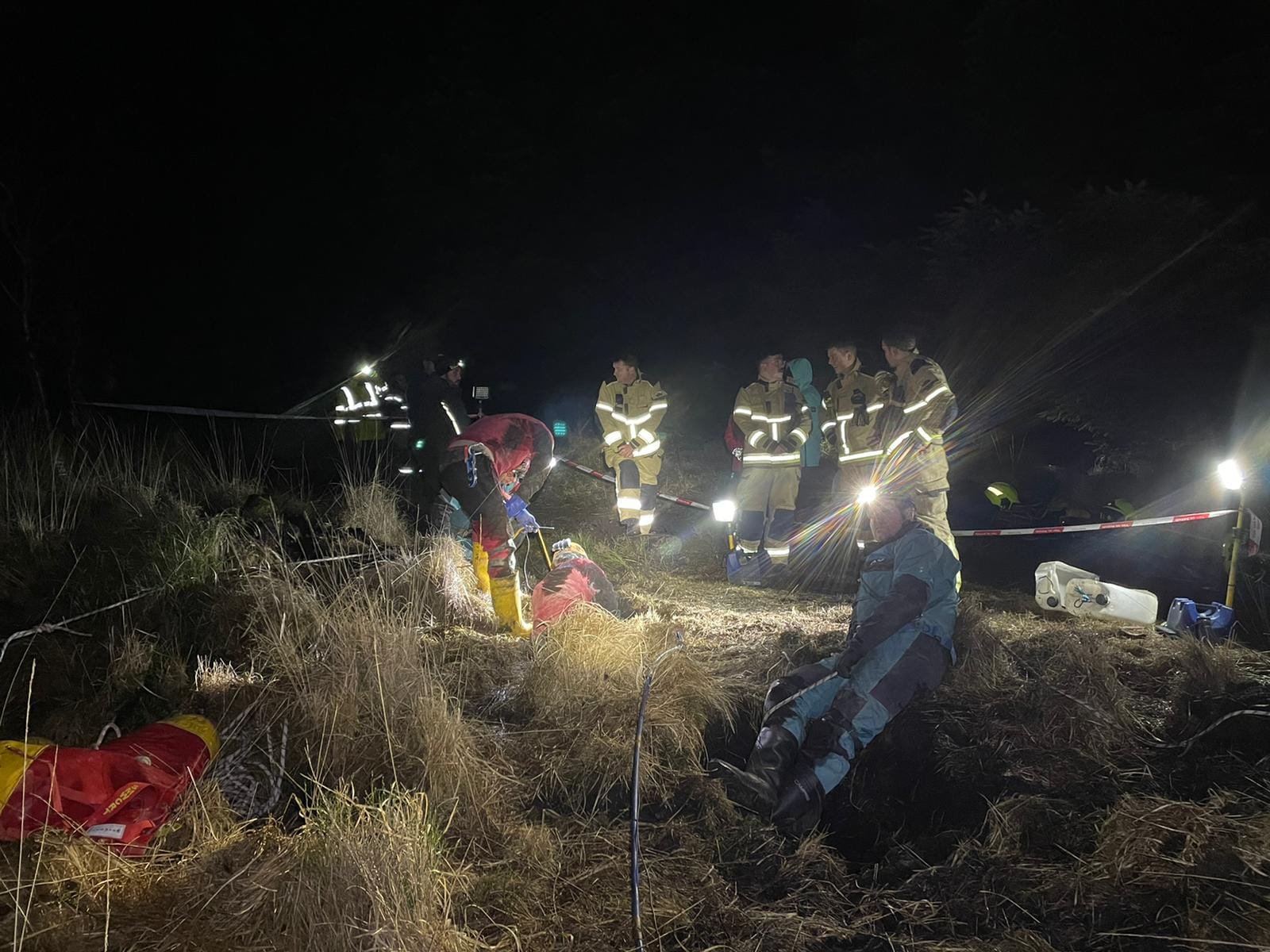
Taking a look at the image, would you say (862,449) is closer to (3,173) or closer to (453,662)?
(453,662)

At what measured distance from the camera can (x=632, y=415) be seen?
27.5ft

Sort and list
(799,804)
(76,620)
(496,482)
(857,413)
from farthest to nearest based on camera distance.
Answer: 1. (857,413)
2. (496,482)
3. (76,620)
4. (799,804)

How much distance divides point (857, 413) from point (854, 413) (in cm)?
3

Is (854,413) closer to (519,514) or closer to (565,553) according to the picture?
(565,553)

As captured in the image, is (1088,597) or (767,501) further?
(767,501)

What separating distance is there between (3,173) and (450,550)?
968cm

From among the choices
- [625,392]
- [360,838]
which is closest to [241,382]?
[625,392]

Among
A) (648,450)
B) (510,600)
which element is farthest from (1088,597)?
(510,600)

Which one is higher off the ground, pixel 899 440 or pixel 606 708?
pixel 899 440

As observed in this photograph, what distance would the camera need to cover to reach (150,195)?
14.4 m

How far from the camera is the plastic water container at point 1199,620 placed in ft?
16.8

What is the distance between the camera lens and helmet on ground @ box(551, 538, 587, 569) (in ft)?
17.0

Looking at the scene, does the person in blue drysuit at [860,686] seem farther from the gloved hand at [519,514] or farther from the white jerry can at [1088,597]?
the white jerry can at [1088,597]

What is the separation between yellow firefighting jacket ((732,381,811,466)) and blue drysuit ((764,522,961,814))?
3934mm
